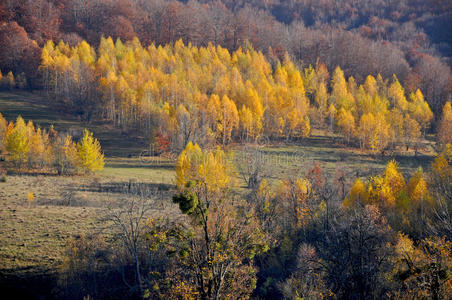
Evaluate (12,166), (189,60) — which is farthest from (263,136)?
(12,166)

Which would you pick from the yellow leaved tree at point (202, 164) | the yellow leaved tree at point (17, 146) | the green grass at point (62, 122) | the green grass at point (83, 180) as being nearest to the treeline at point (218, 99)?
the green grass at point (62, 122)

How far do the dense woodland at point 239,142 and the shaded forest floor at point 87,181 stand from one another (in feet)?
5.01

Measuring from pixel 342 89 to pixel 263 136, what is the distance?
31498mm

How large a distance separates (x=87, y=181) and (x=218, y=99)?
120ft

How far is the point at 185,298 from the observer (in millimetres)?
15461

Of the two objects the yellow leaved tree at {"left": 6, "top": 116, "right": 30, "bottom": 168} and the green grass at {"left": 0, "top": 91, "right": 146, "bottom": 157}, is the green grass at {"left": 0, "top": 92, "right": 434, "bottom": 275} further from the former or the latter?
the yellow leaved tree at {"left": 6, "top": 116, "right": 30, "bottom": 168}

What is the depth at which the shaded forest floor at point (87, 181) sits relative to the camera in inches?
1220

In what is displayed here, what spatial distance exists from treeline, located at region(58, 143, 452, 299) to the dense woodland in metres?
0.16

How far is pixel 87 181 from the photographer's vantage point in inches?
1925

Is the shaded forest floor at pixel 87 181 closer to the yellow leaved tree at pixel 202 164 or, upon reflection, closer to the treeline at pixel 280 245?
the treeline at pixel 280 245

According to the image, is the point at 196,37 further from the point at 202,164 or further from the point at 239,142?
the point at 202,164

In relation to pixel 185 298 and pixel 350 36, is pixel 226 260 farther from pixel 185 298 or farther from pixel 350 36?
pixel 350 36

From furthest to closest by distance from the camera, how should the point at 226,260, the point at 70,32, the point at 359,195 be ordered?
1. the point at 70,32
2. the point at 359,195
3. the point at 226,260

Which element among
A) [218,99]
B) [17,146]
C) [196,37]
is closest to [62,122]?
[17,146]
